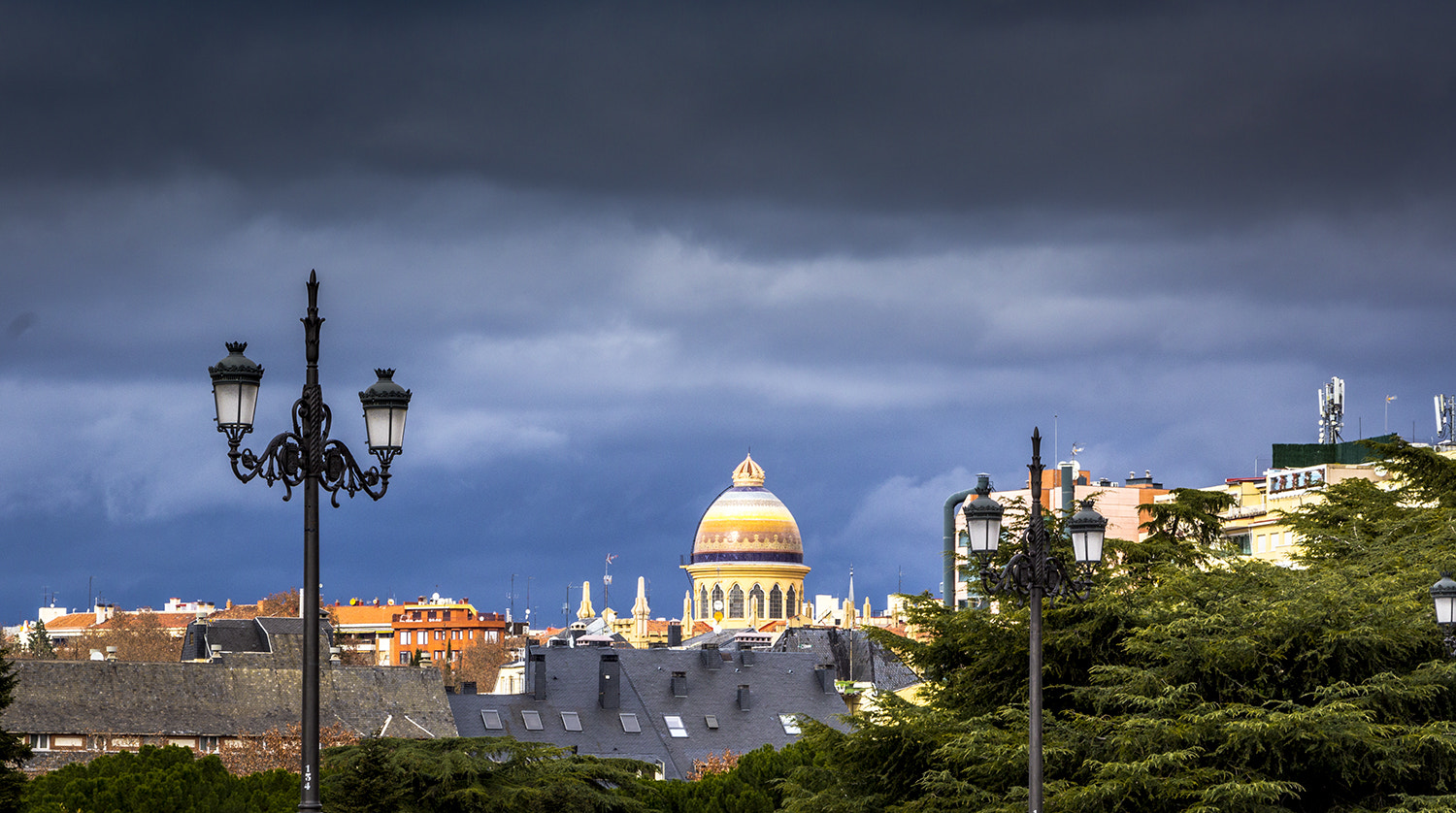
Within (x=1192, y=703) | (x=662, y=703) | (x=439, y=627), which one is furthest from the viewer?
(x=439, y=627)

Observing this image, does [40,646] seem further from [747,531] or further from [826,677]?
[826,677]

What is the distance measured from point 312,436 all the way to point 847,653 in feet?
303

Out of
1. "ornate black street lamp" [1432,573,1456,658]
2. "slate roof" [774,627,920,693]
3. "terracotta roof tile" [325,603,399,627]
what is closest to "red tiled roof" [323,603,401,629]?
"terracotta roof tile" [325,603,399,627]

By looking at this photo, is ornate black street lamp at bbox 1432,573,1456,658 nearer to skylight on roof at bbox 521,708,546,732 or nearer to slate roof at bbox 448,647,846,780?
slate roof at bbox 448,647,846,780

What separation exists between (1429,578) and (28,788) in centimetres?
2840

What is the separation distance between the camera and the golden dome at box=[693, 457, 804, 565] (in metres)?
184

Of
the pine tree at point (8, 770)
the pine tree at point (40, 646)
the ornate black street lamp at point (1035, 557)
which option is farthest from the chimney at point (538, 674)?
the ornate black street lamp at point (1035, 557)

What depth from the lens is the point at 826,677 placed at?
88.1 metres

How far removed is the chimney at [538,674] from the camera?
81.8m

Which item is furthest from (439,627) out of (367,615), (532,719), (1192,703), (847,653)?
(1192,703)

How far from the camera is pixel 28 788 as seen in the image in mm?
43344

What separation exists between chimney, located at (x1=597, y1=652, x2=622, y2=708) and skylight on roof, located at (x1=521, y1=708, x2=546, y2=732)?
2.99 m

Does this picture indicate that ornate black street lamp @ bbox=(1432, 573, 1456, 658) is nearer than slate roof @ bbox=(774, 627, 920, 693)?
Yes

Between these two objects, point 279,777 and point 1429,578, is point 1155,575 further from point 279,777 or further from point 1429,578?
point 279,777
